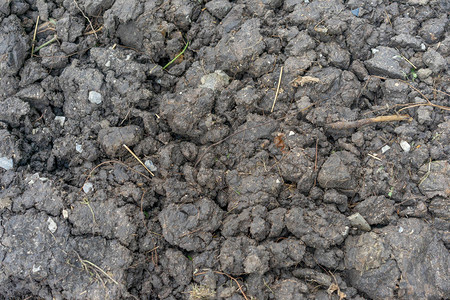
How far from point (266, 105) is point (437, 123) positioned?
1.27 metres

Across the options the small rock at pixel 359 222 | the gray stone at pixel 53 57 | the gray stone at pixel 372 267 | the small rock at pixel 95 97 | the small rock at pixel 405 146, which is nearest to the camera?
the gray stone at pixel 372 267

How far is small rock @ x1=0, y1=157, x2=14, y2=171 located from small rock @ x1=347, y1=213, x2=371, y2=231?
253cm

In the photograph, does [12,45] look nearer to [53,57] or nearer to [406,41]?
[53,57]

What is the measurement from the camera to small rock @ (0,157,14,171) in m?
2.82

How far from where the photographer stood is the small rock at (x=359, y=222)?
259cm

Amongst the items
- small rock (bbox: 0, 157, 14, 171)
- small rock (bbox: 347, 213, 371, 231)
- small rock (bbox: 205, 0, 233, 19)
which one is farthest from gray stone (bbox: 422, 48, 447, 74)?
small rock (bbox: 0, 157, 14, 171)

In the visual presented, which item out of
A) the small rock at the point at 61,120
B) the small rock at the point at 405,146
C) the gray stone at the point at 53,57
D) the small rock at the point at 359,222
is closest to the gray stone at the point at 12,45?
the gray stone at the point at 53,57

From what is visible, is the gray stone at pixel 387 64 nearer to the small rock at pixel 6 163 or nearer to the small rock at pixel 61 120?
the small rock at pixel 61 120

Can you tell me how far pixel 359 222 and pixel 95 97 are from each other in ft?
7.24

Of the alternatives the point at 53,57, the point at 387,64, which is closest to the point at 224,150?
the point at 387,64

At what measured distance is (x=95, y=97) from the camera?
Answer: 9.74 feet

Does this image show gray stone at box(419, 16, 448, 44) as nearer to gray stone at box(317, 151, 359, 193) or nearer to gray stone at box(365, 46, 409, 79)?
gray stone at box(365, 46, 409, 79)

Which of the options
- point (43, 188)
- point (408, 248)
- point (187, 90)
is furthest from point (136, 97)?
point (408, 248)

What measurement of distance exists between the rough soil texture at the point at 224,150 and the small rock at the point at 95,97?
0.02 metres
